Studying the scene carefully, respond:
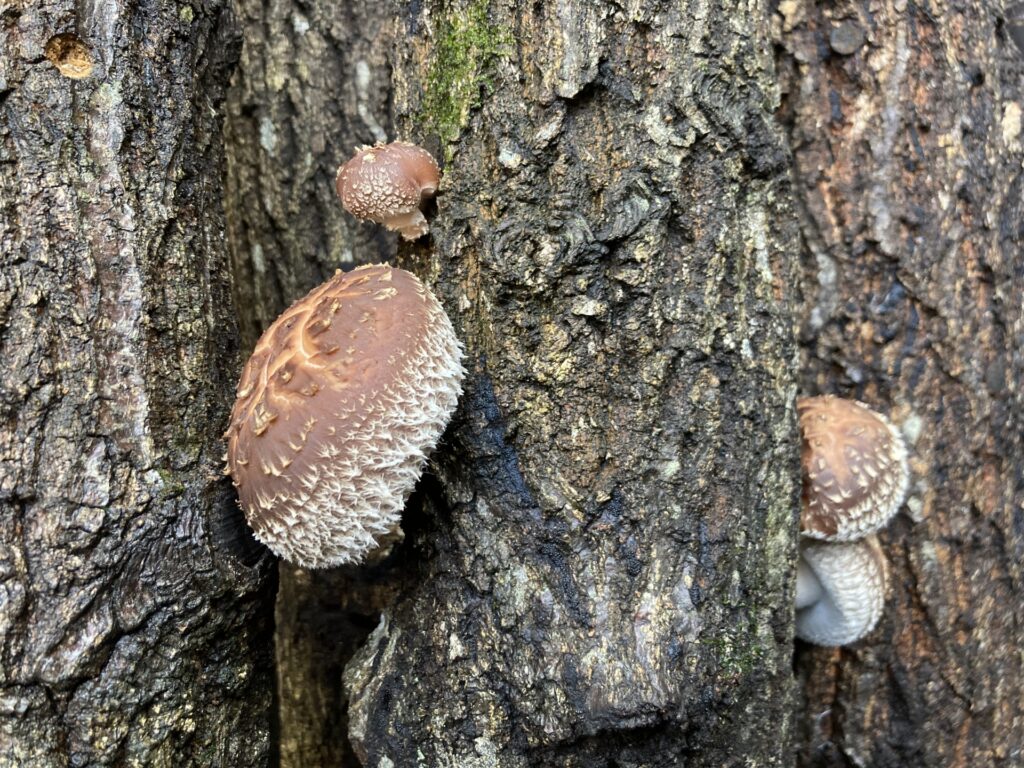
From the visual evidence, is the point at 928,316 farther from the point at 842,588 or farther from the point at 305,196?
the point at 305,196

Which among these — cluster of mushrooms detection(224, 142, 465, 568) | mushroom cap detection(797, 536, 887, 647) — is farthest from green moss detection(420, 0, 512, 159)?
mushroom cap detection(797, 536, 887, 647)

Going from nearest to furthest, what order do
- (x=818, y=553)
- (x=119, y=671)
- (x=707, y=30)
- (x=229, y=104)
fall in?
(x=119, y=671) < (x=707, y=30) < (x=818, y=553) < (x=229, y=104)

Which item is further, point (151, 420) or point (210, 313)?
point (210, 313)

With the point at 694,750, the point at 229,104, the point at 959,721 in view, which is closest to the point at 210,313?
the point at 229,104

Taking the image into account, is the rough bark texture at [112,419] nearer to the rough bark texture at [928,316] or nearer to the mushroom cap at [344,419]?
the mushroom cap at [344,419]

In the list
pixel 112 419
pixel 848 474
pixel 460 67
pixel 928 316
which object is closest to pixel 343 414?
pixel 112 419

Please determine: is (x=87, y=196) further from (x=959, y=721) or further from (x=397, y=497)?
(x=959, y=721)

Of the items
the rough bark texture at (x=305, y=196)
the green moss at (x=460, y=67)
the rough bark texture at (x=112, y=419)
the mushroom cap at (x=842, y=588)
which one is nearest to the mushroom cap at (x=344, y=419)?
the rough bark texture at (x=112, y=419)
